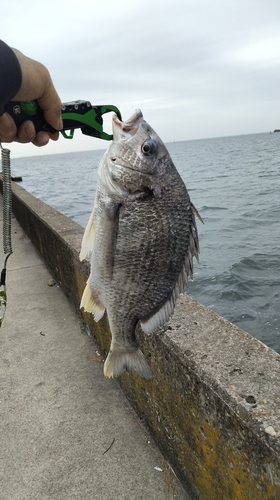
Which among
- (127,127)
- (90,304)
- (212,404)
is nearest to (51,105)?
(127,127)

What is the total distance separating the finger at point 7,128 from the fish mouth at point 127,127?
1.49 feet

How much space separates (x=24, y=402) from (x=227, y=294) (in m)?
6.01

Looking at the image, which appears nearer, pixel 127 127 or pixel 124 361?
pixel 127 127

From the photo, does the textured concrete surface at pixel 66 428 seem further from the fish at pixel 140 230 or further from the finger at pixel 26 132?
the finger at pixel 26 132

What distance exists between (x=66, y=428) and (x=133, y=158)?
2.17 meters

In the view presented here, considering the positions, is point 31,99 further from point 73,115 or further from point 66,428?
point 66,428

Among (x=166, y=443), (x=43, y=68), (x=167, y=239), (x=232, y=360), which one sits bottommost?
(x=166, y=443)

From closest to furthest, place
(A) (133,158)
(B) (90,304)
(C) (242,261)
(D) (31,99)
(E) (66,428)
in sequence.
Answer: (D) (31,99)
(A) (133,158)
(B) (90,304)
(E) (66,428)
(C) (242,261)

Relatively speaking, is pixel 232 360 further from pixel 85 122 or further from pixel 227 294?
pixel 227 294

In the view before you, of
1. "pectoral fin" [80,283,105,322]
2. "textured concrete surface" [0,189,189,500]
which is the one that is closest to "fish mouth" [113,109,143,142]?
"pectoral fin" [80,283,105,322]

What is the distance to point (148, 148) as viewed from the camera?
5.90ft

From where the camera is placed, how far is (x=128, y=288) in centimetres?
180

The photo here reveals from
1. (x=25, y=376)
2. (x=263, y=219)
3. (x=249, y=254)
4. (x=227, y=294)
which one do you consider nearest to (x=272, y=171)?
(x=263, y=219)

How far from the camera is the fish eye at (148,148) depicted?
1796mm
